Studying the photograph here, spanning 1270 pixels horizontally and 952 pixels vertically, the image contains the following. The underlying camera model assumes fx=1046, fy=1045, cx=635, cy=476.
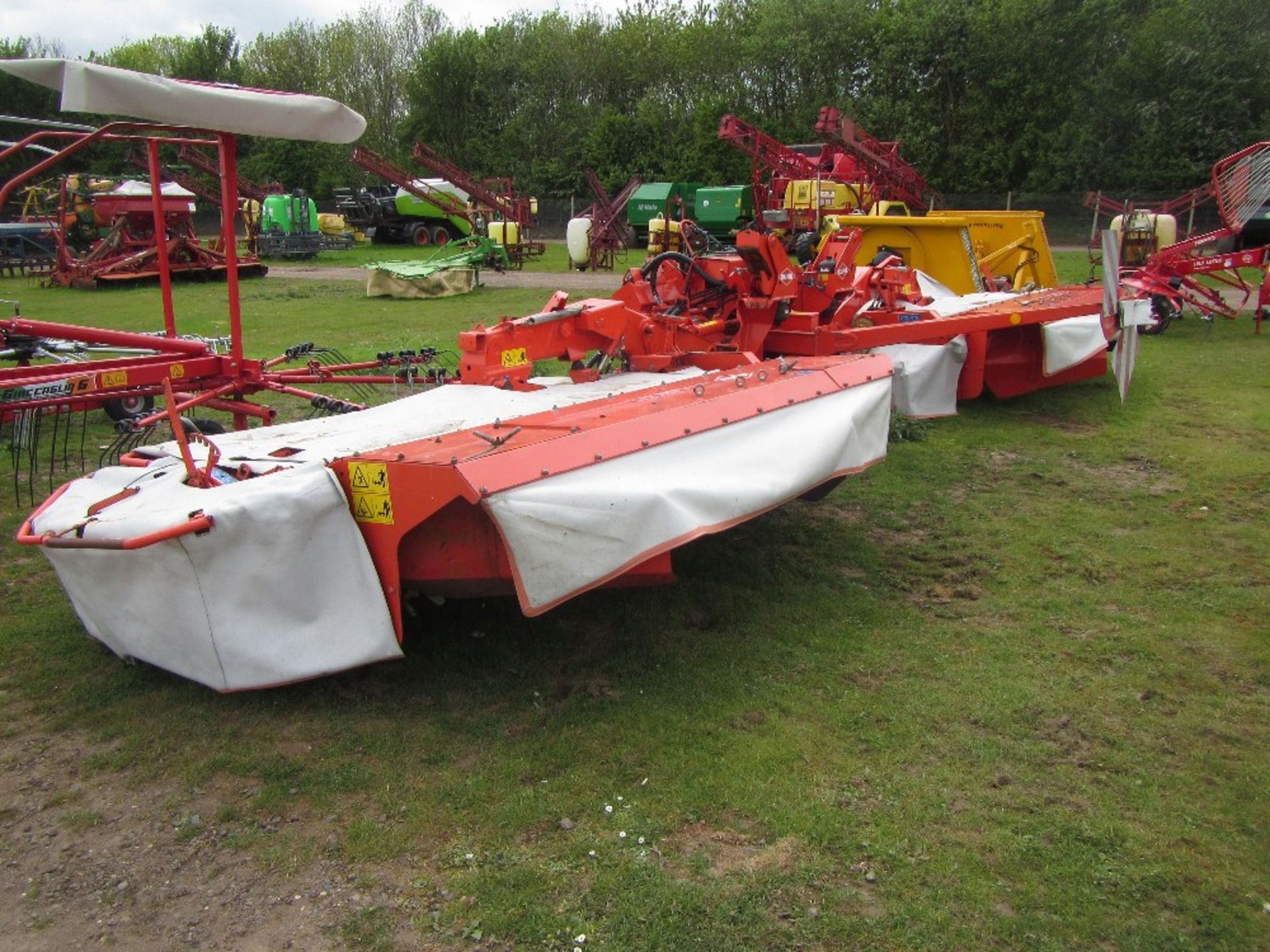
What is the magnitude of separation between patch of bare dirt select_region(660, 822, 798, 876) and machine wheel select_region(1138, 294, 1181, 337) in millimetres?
10014

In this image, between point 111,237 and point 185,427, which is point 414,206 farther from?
point 185,427

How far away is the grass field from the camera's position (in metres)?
2.55

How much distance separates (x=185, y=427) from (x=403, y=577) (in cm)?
192

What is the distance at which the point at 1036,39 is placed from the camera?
2838cm

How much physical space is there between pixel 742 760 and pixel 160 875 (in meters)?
1.62

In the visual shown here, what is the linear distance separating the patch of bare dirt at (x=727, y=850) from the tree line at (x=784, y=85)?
20372mm

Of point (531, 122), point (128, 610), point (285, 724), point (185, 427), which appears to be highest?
point (531, 122)

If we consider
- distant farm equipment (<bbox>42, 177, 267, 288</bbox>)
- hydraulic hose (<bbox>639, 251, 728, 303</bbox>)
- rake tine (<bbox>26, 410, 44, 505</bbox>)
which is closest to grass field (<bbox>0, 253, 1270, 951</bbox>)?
rake tine (<bbox>26, 410, 44, 505</bbox>)

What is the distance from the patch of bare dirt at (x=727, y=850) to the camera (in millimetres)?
2684

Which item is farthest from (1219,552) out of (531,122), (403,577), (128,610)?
(531,122)

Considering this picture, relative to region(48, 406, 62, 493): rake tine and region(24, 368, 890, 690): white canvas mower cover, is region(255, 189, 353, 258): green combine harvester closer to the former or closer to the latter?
region(48, 406, 62, 493): rake tine

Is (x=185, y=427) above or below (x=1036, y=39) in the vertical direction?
below

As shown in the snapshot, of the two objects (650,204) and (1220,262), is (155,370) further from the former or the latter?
(650,204)

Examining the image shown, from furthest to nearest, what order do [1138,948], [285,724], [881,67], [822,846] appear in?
[881,67]
[285,724]
[822,846]
[1138,948]
